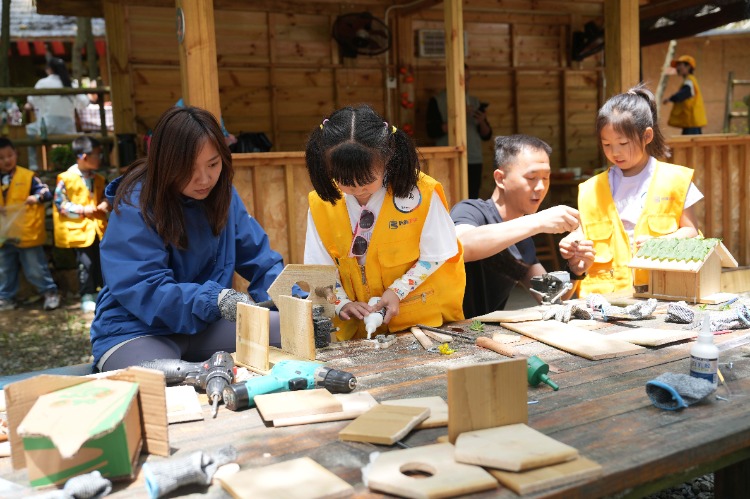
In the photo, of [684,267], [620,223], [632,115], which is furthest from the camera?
[620,223]

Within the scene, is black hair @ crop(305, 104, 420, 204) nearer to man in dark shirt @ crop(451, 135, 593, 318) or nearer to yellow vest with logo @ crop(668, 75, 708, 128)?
man in dark shirt @ crop(451, 135, 593, 318)

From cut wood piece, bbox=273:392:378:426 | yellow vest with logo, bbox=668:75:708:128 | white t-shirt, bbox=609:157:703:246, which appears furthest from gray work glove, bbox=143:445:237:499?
yellow vest with logo, bbox=668:75:708:128

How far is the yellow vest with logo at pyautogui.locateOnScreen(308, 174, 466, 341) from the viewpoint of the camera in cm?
331

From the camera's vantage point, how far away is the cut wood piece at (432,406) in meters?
1.99

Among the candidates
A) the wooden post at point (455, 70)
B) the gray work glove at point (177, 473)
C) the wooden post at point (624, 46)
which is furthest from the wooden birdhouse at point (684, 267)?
the wooden post at point (624, 46)

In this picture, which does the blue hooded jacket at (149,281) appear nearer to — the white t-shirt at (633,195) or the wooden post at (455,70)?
the white t-shirt at (633,195)

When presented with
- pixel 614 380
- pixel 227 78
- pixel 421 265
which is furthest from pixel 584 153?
pixel 614 380

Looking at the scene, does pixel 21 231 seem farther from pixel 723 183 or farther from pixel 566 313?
pixel 723 183

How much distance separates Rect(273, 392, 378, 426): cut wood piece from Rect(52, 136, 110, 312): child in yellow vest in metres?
7.04

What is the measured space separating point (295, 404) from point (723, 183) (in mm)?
7139

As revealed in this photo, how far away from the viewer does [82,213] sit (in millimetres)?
8602

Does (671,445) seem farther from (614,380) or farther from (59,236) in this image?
(59,236)

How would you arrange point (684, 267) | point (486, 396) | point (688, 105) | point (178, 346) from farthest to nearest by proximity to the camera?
point (688, 105), point (684, 267), point (178, 346), point (486, 396)

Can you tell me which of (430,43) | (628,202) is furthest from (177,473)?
(430,43)
